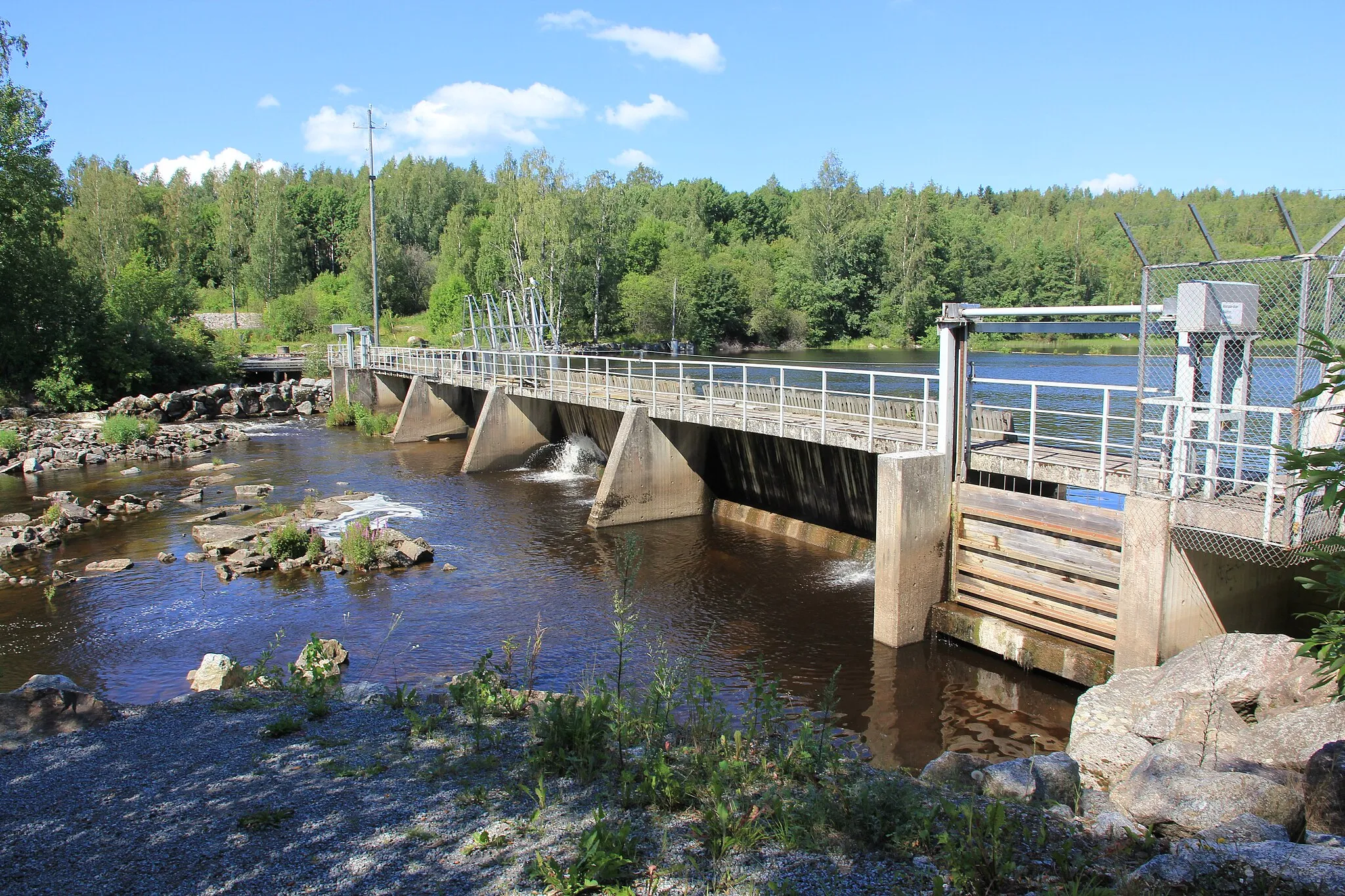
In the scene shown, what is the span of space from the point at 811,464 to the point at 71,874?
15.9 metres

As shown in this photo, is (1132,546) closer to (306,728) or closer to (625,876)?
(625,876)

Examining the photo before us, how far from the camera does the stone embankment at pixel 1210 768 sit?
489cm

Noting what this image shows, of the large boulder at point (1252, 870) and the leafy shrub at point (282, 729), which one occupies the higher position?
the large boulder at point (1252, 870)

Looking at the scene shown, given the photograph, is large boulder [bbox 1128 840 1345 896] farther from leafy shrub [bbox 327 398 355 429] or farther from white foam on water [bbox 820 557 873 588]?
leafy shrub [bbox 327 398 355 429]

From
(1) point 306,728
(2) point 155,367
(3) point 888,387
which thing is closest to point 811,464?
(1) point 306,728

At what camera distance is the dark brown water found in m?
11.7

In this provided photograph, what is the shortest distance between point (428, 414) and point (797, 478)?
21972 millimetres

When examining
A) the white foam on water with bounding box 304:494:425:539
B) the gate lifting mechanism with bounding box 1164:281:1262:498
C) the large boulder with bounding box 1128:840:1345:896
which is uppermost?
the gate lifting mechanism with bounding box 1164:281:1262:498

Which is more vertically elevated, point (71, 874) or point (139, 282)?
point (139, 282)

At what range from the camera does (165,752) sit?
24.3 ft

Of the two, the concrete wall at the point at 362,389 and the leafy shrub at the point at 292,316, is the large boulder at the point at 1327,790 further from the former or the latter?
the leafy shrub at the point at 292,316

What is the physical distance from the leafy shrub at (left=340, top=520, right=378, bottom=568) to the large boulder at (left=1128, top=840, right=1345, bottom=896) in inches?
614

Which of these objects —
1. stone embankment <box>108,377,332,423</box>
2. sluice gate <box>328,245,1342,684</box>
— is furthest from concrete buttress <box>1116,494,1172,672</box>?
stone embankment <box>108,377,332,423</box>

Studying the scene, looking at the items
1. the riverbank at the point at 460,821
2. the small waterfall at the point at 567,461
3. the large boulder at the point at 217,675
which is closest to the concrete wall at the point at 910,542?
the riverbank at the point at 460,821
